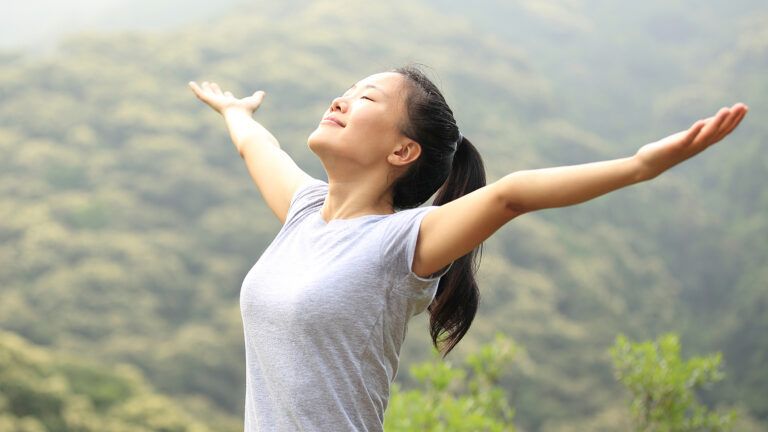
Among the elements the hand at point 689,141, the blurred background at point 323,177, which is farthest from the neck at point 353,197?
the blurred background at point 323,177

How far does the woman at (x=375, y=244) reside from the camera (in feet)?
3.34

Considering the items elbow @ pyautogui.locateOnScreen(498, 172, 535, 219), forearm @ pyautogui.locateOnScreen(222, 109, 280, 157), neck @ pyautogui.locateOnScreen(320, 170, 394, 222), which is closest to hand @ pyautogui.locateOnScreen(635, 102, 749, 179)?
elbow @ pyautogui.locateOnScreen(498, 172, 535, 219)

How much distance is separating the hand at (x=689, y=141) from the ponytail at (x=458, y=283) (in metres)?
0.33

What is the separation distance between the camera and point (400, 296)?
1.12 meters

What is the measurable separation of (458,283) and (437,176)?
0.46ft

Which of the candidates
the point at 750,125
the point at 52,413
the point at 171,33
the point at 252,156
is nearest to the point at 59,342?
the point at 52,413

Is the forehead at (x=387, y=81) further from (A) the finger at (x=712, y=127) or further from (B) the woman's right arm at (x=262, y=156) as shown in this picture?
(A) the finger at (x=712, y=127)

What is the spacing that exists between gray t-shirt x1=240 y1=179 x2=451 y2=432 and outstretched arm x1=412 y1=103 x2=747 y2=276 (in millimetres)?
25

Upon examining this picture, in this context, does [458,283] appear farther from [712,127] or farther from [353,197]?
[712,127]

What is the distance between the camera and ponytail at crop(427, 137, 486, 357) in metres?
1.25

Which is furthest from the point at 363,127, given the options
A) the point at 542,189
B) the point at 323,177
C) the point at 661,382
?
the point at 323,177

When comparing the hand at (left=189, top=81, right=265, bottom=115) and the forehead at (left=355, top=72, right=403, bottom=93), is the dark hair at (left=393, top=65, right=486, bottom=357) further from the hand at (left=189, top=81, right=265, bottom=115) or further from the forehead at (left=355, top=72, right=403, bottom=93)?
the hand at (left=189, top=81, right=265, bottom=115)

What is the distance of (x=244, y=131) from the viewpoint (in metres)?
1.51


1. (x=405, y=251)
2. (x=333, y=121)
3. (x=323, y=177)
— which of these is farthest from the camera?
(x=323, y=177)
